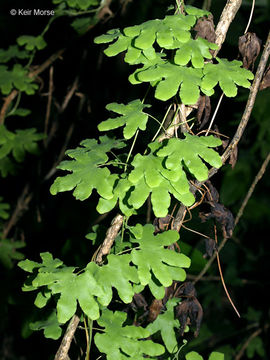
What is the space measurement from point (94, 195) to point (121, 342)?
76.4 inches

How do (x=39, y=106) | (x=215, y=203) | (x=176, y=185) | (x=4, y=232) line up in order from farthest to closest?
(x=39, y=106) → (x=4, y=232) → (x=215, y=203) → (x=176, y=185)

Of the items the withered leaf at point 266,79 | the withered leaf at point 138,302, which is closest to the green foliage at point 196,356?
the withered leaf at point 138,302

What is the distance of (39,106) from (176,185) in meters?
2.53

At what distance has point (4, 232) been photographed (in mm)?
2807

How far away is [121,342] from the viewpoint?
131 cm

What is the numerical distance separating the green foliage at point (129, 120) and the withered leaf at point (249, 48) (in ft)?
1.04

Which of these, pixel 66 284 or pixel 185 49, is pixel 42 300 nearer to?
pixel 66 284

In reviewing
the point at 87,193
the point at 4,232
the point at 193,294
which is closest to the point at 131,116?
the point at 87,193

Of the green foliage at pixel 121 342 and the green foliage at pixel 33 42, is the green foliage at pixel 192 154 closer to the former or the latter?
the green foliage at pixel 121 342

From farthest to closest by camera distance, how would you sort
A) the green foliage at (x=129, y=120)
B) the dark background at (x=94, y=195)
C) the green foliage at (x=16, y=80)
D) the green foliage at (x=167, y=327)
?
1. the dark background at (x=94, y=195)
2. the green foliage at (x=16, y=80)
3. the green foliage at (x=167, y=327)
4. the green foliage at (x=129, y=120)

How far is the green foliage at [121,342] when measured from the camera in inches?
50.4

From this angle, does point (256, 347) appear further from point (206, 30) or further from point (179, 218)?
point (206, 30)

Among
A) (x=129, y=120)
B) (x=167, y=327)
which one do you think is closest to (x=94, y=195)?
(x=167, y=327)

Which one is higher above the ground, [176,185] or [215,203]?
[176,185]
